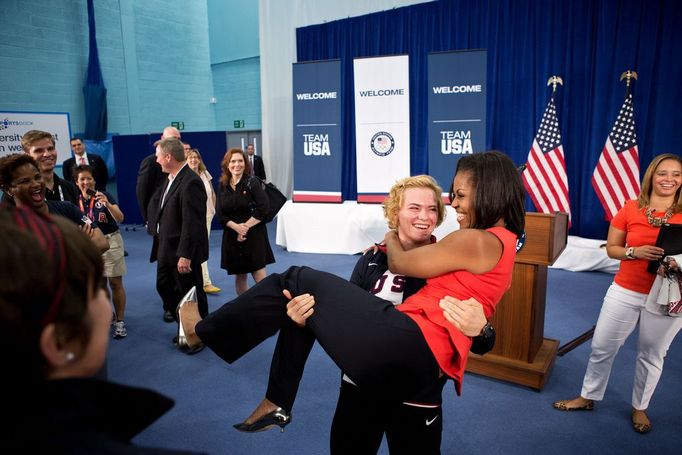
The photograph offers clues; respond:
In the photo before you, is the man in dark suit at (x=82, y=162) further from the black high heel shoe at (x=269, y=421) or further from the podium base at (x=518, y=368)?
the black high heel shoe at (x=269, y=421)

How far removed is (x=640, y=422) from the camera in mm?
2484

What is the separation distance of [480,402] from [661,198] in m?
1.54

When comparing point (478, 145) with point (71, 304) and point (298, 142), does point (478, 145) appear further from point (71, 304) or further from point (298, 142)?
point (71, 304)

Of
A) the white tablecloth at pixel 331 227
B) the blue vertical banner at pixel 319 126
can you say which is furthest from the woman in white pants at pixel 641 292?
the blue vertical banner at pixel 319 126

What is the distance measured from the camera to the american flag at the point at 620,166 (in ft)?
16.0

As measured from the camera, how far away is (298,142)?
645 centimetres

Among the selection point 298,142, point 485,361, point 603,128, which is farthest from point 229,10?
point 485,361

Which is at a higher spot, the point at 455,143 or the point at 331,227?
the point at 455,143

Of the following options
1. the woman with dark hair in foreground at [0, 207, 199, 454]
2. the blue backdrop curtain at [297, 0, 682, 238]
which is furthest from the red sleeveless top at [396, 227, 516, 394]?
the blue backdrop curtain at [297, 0, 682, 238]

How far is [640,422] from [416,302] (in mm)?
1992

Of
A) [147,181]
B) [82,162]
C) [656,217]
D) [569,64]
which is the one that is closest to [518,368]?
[656,217]

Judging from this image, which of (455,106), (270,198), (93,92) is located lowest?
(270,198)

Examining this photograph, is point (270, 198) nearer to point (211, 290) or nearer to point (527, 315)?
point (211, 290)

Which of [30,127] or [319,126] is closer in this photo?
[319,126]
